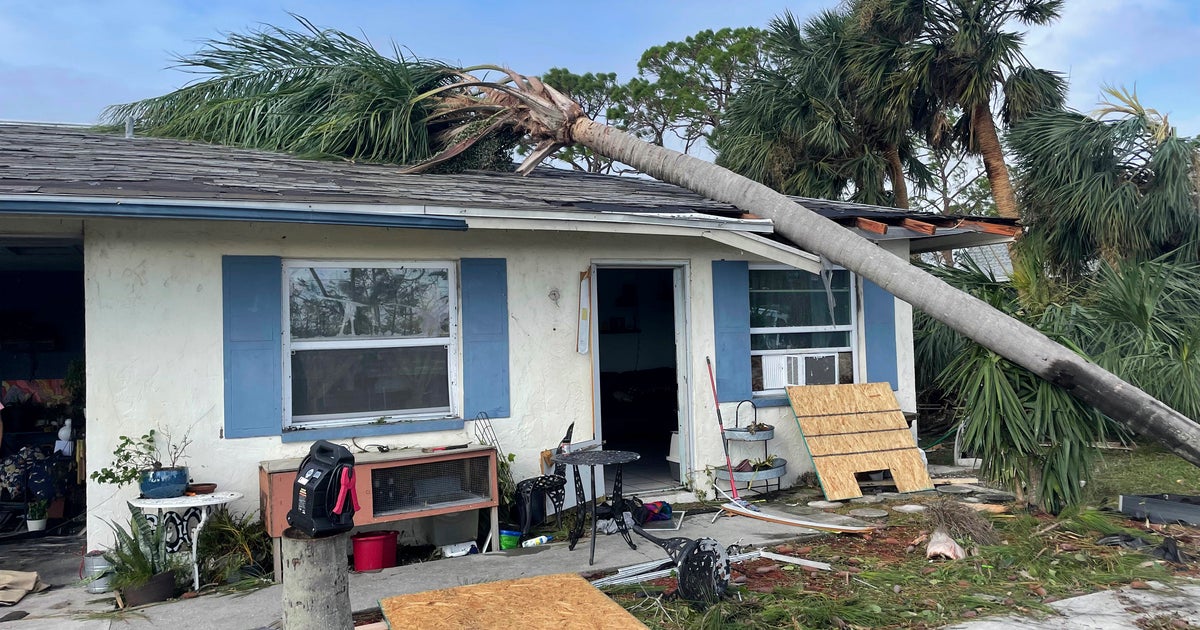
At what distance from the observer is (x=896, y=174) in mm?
14344

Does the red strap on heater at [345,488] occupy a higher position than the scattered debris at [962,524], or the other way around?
the red strap on heater at [345,488]

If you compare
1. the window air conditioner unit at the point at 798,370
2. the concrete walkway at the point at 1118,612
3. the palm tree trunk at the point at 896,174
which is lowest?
the concrete walkway at the point at 1118,612

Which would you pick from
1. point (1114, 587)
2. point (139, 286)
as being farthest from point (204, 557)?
point (1114, 587)

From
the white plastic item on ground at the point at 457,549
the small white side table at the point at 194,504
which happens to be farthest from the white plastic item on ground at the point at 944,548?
the small white side table at the point at 194,504

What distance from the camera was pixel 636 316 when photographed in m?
13.8

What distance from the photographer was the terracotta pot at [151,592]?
5176 mm

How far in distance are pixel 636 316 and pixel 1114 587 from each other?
9213 mm

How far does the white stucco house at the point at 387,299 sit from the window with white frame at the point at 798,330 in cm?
2

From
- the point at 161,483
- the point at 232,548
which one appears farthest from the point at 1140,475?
the point at 161,483

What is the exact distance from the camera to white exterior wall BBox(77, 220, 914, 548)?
5832 millimetres

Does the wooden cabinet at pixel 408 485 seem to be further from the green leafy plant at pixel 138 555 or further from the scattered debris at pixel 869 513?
the scattered debris at pixel 869 513

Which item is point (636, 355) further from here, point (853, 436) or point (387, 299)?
point (387, 299)

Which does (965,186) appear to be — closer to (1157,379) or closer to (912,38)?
(912,38)

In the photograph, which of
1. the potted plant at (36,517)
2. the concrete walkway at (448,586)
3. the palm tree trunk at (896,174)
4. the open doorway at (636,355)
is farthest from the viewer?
the palm tree trunk at (896,174)
